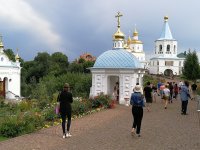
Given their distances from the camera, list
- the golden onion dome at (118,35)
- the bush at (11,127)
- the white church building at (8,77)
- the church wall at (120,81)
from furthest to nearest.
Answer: the white church building at (8,77) → the golden onion dome at (118,35) → the church wall at (120,81) → the bush at (11,127)

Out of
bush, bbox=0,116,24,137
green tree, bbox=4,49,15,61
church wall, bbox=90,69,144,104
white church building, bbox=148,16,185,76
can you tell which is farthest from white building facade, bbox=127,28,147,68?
bush, bbox=0,116,24,137

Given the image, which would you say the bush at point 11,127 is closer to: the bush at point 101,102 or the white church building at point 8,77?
the bush at point 101,102

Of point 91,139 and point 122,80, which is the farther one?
point 122,80

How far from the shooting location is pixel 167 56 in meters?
86.2

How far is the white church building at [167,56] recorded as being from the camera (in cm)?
8506

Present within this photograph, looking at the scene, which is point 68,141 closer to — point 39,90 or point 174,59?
point 39,90

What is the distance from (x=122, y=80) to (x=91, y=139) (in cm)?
1232

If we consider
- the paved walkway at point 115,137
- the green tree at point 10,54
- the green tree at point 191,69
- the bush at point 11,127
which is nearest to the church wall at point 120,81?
the paved walkway at point 115,137

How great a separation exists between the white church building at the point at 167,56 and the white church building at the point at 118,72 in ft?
202

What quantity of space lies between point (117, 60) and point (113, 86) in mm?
3497

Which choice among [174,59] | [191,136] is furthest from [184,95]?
[174,59]

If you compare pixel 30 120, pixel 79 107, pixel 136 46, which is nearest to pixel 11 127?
pixel 30 120

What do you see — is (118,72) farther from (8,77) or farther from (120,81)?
(8,77)

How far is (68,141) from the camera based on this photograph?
430 inches
